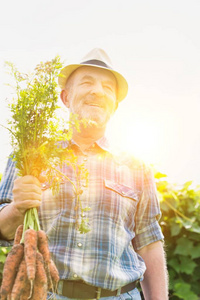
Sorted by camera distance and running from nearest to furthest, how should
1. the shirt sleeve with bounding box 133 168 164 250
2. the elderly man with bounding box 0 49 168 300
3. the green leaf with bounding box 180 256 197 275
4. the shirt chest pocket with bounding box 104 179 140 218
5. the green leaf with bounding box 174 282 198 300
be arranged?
1. the elderly man with bounding box 0 49 168 300
2. the shirt chest pocket with bounding box 104 179 140 218
3. the shirt sleeve with bounding box 133 168 164 250
4. the green leaf with bounding box 174 282 198 300
5. the green leaf with bounding box 180 256 197 275

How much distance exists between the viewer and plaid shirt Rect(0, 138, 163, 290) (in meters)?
2.30

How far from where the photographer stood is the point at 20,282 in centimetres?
193

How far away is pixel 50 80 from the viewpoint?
7.28 ft

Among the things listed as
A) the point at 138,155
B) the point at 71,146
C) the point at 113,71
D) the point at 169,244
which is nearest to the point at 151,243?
the point at 138,155

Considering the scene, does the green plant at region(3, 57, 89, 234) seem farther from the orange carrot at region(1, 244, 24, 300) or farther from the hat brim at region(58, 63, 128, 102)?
the hat brim at region(58, 63, 128, 102)

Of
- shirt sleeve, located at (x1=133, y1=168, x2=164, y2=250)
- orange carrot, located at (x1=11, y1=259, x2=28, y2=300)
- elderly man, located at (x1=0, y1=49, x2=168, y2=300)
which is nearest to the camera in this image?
orange carrot, located at (x1=11, y1=259, x2=28, y2=300)

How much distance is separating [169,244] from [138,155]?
9.56 ft

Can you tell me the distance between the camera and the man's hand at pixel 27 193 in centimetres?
207

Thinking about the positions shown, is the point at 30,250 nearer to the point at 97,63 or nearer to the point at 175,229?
the point at 97,63

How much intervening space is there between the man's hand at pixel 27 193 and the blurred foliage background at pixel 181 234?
11.7ft

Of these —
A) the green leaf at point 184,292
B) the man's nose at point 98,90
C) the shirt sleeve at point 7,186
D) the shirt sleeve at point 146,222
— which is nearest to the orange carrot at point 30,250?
the shirt sleeve at point 7,186

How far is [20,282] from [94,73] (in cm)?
175

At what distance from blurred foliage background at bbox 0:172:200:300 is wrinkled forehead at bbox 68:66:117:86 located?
113 inches

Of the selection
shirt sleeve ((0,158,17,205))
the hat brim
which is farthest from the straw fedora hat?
shirt sleeve ((0,158,17,205))
